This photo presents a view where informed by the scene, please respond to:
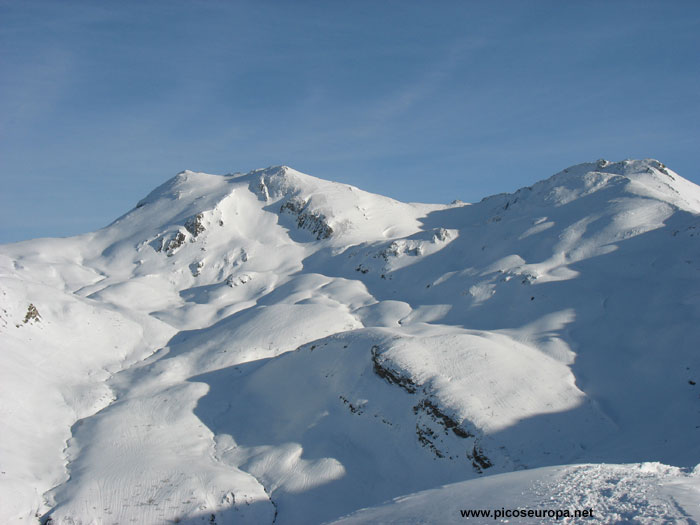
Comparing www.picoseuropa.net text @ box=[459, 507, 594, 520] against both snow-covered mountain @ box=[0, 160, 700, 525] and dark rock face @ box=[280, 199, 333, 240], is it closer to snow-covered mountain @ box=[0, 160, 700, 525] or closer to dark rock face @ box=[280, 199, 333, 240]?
snow-covered mountain @ box=[0, 160, 700, 525]

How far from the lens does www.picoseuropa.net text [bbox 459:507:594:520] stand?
1406 centimetres

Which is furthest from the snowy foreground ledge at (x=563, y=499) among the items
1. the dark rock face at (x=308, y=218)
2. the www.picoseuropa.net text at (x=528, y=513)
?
the dark rock face at (x=308, y=218)

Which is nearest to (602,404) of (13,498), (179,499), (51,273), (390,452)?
(390,452)

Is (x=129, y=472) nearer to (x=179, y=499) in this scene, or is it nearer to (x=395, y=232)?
(x=179, y=499)

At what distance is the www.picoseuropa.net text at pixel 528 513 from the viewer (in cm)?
1406

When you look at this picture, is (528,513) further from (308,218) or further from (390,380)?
(308,218)

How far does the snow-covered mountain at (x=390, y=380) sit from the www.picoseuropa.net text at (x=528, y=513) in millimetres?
330

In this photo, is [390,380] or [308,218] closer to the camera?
[390,380]

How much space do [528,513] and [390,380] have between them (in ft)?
73.6

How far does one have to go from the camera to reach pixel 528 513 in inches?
563

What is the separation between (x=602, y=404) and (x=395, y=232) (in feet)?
175

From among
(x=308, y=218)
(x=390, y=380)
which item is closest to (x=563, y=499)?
(x=390, y=380)

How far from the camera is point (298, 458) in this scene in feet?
111

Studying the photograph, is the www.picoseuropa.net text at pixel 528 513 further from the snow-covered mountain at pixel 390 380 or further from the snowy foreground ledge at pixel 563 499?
the snow-covered mountain at pixel 390 380
